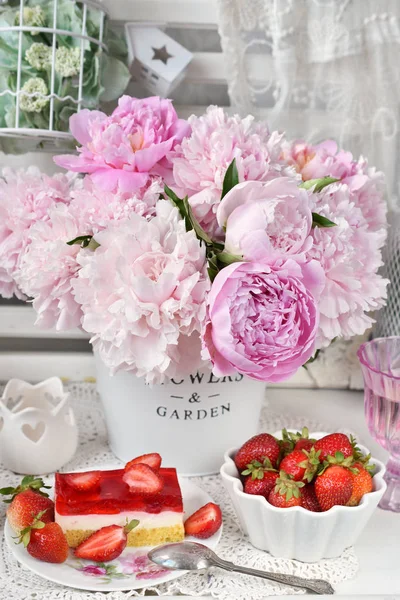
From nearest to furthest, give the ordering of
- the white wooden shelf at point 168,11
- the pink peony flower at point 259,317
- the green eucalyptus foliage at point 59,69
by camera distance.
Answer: the pink peony flower at point 259,317 → the green eucalyptus foliage at point 59,69 → the white wooden shelf at point 168,11

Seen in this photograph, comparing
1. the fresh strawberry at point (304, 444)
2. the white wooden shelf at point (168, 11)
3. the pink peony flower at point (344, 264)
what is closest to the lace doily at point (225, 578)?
the fresh strawberry at point (304, 444)

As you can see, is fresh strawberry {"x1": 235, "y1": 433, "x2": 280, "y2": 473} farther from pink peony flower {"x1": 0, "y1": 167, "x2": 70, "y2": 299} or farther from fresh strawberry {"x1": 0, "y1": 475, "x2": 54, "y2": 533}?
pink peony flower {"x1": 0, "y1": 167, "x2": 70, "y2": 299}

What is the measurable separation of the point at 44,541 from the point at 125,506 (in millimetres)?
92

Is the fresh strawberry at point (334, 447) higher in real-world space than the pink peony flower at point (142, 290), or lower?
lower

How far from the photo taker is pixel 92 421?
3.44 feet

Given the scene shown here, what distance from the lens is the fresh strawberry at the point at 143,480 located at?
0.72 m

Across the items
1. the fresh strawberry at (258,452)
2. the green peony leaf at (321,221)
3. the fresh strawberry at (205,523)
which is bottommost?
the fresh strawberry at (205,523)

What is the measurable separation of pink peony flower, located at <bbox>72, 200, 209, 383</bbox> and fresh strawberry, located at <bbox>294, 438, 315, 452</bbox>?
0.69ft

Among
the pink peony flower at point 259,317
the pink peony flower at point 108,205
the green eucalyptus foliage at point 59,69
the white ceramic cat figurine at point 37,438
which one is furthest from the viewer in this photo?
the green eucalyptus foliage at point 59,69

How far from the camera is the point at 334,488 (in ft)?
2.24

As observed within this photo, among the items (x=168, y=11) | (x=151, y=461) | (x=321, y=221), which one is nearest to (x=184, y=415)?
(x=151, y=461)

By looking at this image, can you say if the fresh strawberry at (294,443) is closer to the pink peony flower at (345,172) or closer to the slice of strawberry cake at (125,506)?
the slice of strawberry cake at (125,506)

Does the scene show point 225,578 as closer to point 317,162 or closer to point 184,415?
point 184,415

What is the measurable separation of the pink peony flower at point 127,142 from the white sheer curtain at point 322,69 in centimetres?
32
